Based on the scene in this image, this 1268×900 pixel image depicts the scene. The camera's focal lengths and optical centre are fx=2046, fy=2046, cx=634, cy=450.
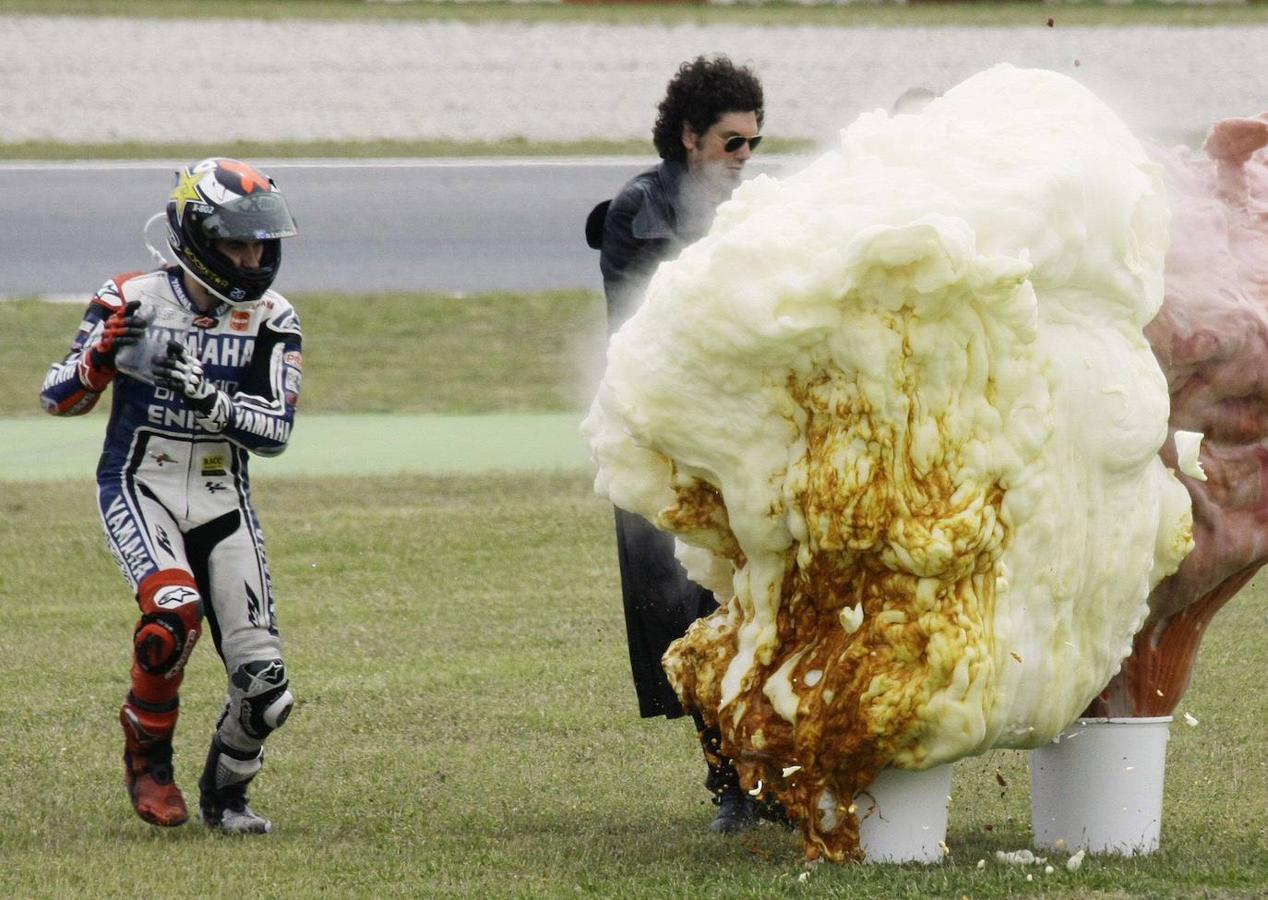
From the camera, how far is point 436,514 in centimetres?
982

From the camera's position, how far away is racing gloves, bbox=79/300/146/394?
217 inches

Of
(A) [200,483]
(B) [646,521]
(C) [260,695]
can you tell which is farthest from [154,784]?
(B) [646,521]

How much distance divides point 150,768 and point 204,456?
35.1 inches

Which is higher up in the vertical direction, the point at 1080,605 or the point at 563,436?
the point at 1080,605

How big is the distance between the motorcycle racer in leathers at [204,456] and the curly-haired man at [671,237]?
37.5 inches

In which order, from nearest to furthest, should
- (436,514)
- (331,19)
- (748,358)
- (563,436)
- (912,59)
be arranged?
(748,358)
(436,514)
(563,436)
(912,59)
(331,19)

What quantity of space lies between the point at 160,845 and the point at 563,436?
258 inches

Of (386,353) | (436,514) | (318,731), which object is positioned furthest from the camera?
(386,353)

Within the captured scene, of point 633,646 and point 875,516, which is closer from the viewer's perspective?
point 875,516

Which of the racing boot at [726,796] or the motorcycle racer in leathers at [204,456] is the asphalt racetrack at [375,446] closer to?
the motorcycle racer in leathers at [204,456]

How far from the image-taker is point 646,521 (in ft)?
19.1

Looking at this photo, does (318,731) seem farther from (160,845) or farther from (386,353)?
(386,353)

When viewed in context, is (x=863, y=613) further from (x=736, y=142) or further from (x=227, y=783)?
(x=227, y=783)

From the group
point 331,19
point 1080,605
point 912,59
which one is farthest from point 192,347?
point 331,19
